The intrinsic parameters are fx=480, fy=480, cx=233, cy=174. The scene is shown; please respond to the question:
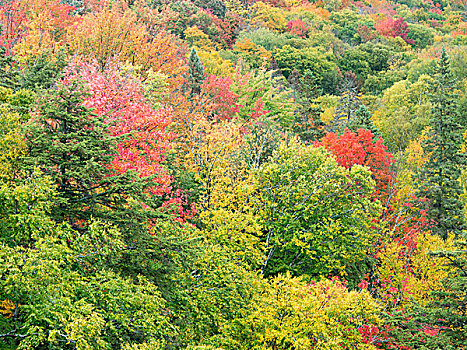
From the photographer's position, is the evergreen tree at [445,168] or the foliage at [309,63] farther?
the foliage at [309,63]

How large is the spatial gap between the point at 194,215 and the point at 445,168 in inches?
800

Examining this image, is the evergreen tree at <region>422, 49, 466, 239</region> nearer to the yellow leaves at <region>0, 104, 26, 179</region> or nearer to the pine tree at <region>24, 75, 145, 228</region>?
the pine tree at <region>24, 75, 145, 228</region>

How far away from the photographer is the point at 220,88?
45.9 metres

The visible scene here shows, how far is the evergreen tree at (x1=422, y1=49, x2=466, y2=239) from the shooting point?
34562 mm

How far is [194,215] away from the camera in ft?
87.2

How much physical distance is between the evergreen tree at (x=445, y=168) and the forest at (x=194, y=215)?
151 millimetres

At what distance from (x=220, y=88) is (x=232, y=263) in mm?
27333

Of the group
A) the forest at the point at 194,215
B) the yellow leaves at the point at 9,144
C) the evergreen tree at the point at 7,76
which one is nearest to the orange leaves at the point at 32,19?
the forest at the point at 194,215

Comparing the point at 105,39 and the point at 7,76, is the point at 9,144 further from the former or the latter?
the point at 105,39

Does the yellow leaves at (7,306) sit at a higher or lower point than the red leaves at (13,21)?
lower

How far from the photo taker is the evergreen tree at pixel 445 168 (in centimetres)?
3456

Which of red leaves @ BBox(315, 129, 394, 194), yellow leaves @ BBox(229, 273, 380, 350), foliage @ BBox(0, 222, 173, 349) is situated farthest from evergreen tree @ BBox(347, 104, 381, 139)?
foliage @ BBox(0, 222, 173, 349)

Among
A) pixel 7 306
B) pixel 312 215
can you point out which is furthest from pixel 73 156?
pixel 312 215

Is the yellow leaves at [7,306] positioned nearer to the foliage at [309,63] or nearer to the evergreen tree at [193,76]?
the evergreen tree at [193,76]
